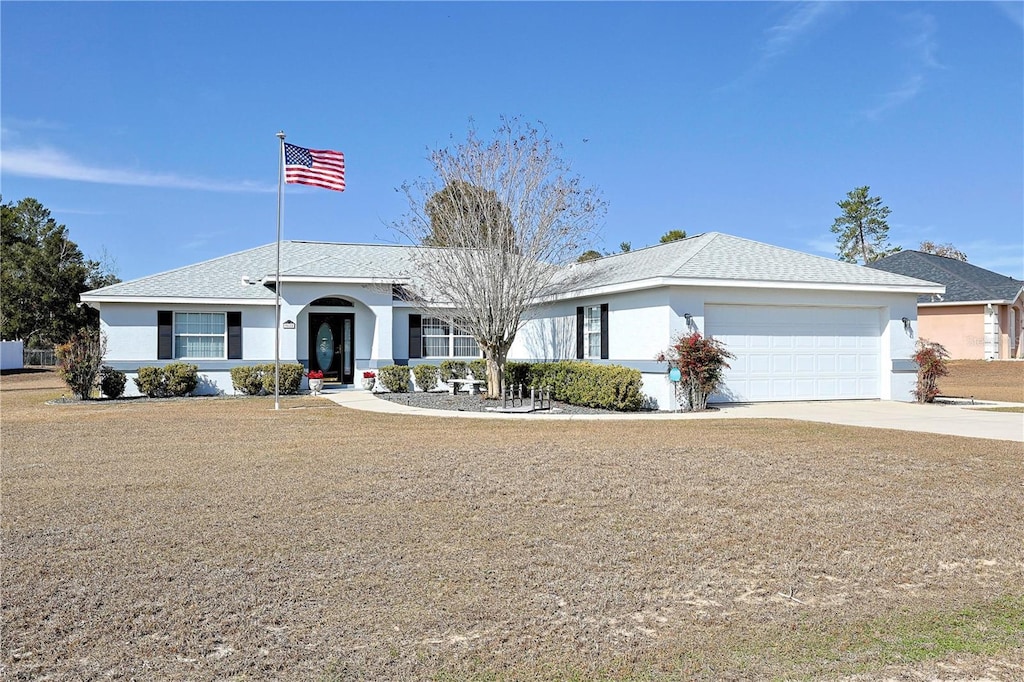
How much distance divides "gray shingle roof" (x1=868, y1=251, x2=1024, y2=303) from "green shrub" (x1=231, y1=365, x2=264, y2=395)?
83.6 ft

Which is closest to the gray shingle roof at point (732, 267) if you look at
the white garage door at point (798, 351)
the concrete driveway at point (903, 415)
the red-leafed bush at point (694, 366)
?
the white garage door at point (798, 351)

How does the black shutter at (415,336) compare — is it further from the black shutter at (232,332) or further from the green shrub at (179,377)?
the green shrub at (179,377)

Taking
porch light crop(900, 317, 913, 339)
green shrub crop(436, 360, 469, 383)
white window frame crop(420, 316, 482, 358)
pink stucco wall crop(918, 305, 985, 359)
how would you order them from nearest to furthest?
porch light crop(900, 317, 913, 339)
green shrub crop(436, 360, 469, 383)
white window frame crop(420, 316, 482, 358)
pink stucco wall crop(918, 305, 985, 359)

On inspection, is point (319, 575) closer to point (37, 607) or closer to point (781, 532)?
point (37, 607)

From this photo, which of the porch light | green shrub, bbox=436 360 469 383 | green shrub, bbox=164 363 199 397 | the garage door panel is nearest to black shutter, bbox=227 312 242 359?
green shrub, bbox=164 363 199 397

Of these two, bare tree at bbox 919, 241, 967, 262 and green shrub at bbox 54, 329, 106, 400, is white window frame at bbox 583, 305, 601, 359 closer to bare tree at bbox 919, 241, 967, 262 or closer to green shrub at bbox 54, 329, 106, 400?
green shrub at bbox 54, 329, 106, 400

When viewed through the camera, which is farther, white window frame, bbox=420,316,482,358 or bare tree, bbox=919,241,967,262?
bare tree, bbox=919,241,967,262

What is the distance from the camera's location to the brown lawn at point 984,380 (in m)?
23.4

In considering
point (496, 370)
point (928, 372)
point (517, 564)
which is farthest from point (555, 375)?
point (517, 564)

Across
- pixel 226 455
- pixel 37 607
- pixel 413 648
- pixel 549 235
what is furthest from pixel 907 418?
pixel 37 607

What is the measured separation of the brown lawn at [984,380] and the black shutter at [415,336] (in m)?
15.7

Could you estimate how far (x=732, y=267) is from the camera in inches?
749

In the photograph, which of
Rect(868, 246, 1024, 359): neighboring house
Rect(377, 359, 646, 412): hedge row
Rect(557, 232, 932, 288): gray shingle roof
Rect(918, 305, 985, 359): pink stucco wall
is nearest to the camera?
Rect(377, 359, 646, 412): hedge row

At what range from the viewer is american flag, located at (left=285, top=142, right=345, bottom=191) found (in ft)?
63.6
